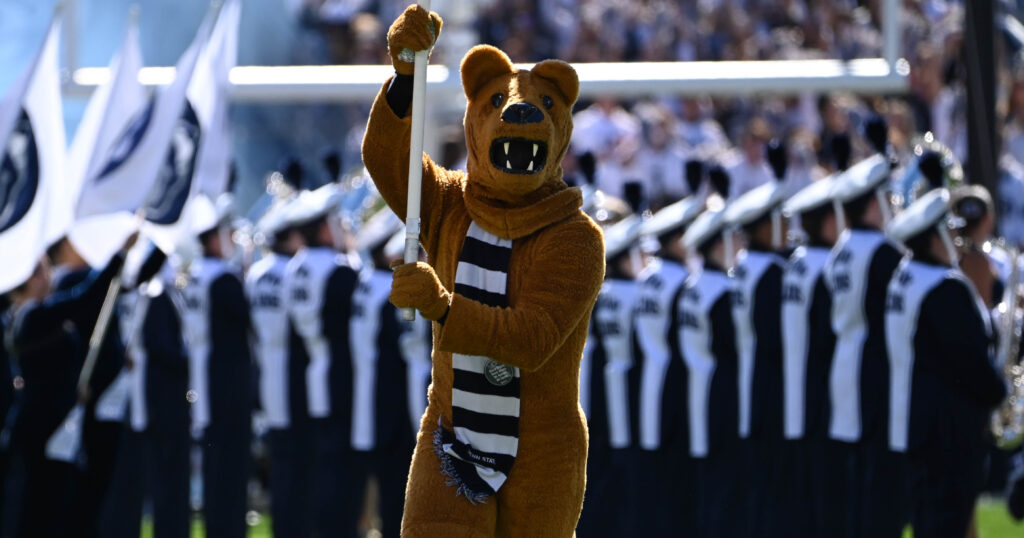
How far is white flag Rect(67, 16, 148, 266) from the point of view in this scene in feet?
28.1

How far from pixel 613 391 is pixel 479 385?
4.97 m

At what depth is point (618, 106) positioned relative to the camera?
632 inches

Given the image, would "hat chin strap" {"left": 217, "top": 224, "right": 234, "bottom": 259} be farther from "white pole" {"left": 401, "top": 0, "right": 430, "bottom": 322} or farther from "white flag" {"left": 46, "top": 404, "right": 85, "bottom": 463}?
"white pole" {"left": 401, "top": 0, "right": 430, "bottom": 322}

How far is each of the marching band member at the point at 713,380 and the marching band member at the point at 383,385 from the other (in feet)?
5.00

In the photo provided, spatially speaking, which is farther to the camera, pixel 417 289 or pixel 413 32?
pixel 413 32

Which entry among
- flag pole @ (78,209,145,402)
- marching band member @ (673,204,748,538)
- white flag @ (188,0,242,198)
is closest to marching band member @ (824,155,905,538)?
marching band member @ (673,204,748,538)

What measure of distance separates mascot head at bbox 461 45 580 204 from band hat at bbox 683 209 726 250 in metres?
4.50

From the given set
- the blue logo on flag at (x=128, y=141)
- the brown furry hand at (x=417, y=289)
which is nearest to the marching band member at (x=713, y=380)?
the blue logo on flag at (x=128, y=141)

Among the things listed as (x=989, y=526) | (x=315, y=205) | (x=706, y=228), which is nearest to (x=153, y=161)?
(x=315, y=205)

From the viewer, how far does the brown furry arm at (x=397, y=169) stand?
5383 mm

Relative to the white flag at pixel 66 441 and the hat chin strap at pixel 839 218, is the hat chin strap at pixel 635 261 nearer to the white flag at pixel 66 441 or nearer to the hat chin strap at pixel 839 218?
the hat chin strap at pixel 839 218

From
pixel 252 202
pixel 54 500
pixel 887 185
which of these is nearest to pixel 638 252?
pixel 887 185

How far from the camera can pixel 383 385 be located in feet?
34.1

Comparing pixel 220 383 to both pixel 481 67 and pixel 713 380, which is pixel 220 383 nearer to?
pixel 713 380
